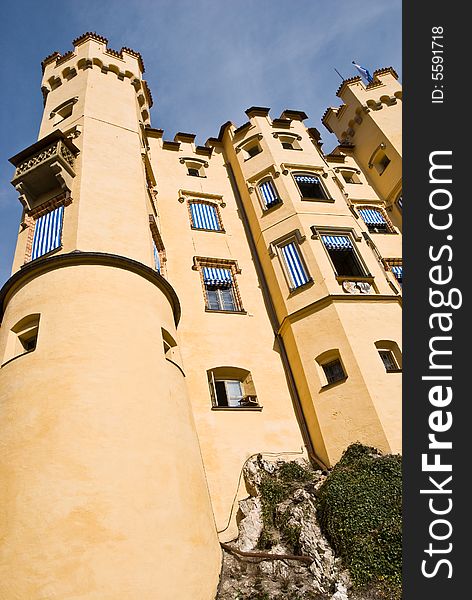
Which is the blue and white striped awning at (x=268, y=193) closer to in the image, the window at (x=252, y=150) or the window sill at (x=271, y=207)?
the window sill at (x=271, y=207)

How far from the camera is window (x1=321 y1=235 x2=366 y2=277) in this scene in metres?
17.6

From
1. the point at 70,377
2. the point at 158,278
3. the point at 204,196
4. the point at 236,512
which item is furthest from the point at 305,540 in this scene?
the point at 204,196

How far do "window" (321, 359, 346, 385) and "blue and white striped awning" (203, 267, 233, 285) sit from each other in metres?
5.37

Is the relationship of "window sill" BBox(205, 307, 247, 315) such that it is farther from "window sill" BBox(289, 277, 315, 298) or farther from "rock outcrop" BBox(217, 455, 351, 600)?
"rock outcrop" BBox(217, 455, 351, 600)

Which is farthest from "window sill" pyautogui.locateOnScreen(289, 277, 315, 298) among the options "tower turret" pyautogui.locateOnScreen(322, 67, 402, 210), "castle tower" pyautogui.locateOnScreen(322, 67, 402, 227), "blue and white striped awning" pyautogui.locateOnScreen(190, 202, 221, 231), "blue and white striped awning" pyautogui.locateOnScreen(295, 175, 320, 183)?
"tower turret" pyautogui.locateOnScreen(322, 67, 402, 210)

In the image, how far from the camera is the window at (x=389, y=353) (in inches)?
562

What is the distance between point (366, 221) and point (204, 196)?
818cm

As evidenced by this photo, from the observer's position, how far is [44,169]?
47.9 ft

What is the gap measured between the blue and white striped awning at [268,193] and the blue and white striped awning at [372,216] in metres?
5.21

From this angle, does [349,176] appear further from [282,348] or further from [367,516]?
[367,516]

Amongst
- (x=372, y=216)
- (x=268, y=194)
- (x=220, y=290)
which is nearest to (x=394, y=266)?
(x=372, y=216)

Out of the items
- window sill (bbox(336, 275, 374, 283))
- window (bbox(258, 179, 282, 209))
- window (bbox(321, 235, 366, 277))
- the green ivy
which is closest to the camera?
the green ivy

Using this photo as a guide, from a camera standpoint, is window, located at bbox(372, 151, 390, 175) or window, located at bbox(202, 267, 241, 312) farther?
window, located at bbox(372, 151, 390, 175)

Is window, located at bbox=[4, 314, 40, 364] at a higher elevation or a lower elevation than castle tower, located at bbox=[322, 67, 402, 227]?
lower
